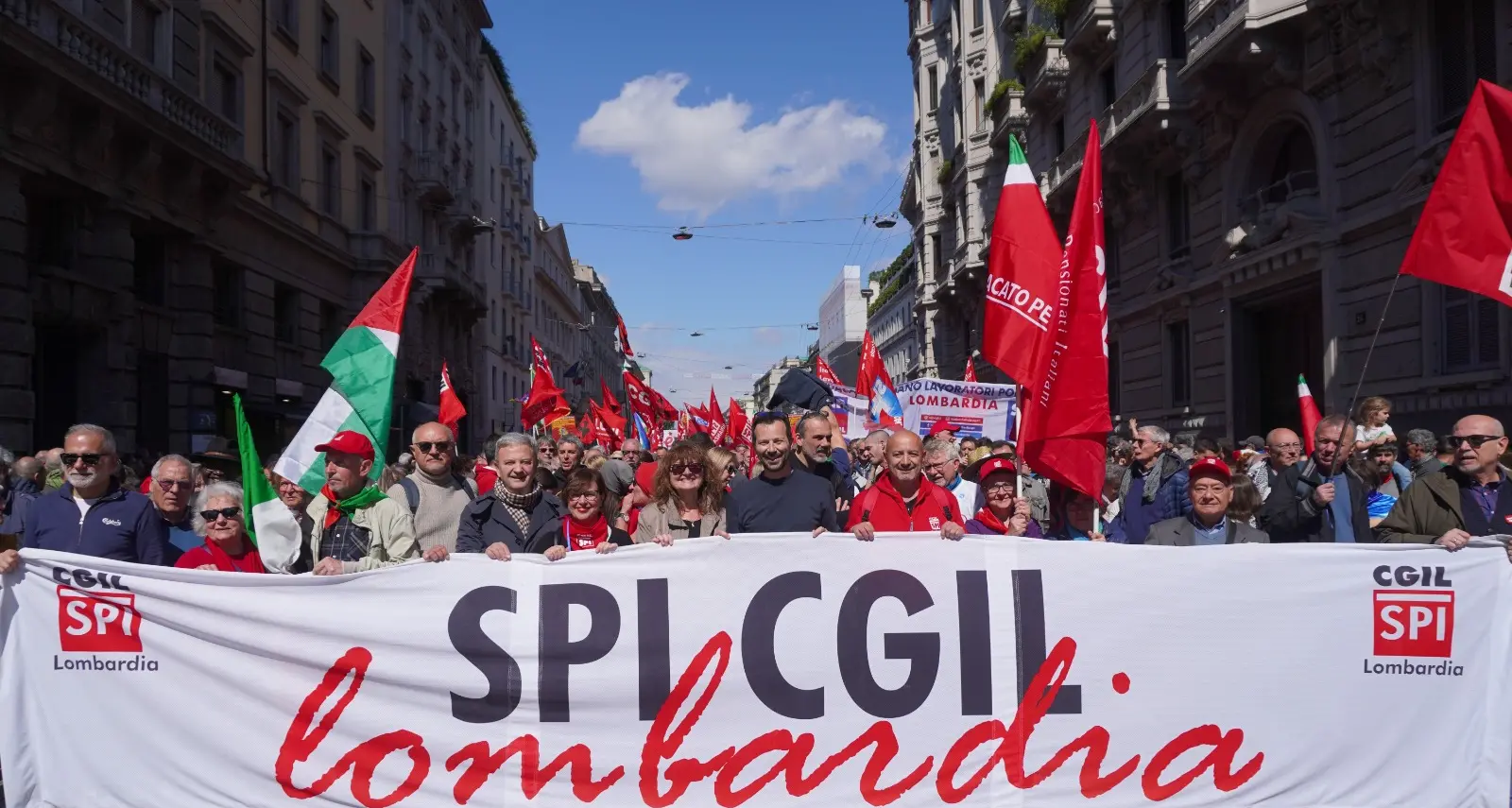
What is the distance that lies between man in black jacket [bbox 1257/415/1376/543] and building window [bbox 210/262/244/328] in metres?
18.5

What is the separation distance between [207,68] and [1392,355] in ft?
61.2

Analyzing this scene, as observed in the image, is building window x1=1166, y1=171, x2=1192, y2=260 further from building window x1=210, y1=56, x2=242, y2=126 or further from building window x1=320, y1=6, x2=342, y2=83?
building window x1=320, y1=6, x2=342, y2=83

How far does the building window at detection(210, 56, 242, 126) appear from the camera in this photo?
19.9 meters

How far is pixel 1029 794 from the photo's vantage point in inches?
183

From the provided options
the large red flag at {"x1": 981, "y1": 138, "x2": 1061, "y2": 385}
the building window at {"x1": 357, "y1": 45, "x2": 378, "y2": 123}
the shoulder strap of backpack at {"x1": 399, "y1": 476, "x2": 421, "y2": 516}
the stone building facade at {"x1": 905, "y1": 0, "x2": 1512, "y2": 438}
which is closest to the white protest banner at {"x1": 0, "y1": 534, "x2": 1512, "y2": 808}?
the large red flag at {"x1": 981, "y1": 138, "x2": 1061, "y2": 385}

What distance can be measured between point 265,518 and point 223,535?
18cm

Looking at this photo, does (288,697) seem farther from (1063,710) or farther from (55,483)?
(55,483)

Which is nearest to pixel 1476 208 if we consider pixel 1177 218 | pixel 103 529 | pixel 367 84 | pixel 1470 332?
pixel 103 529

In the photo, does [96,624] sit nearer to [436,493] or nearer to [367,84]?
[436,493]

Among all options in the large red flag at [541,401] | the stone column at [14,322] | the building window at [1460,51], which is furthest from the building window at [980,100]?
the stone column at [14,322]

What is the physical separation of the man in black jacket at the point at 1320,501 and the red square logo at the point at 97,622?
19.5 feet

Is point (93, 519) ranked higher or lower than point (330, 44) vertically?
lower

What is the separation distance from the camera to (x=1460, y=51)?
480 inches

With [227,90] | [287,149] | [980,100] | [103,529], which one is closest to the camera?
[103,529]
